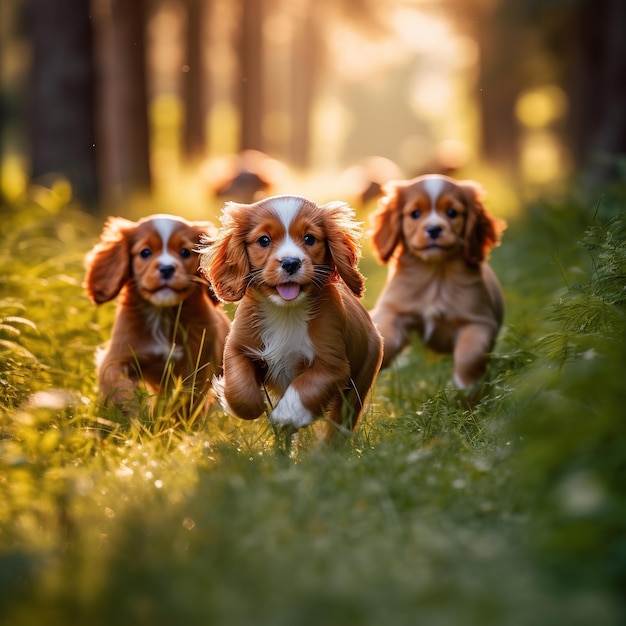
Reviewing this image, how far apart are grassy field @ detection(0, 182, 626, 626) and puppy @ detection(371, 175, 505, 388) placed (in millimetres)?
1076

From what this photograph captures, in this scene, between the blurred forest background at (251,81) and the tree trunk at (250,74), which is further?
the tree trunk at (250,74)

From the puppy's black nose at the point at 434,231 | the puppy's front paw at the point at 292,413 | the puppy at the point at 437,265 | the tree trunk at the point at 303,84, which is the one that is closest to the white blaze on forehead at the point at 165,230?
the puppy's front paw at the point at 292,413

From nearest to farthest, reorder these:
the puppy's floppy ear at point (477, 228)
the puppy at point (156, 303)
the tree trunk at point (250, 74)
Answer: the puppy at point (156, 303), the puppy's floppy ear at point (477, 228), the tree trunk at point (250, 74)

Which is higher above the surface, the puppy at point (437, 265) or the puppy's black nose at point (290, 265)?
the puppy's black nose at point (290, 265)

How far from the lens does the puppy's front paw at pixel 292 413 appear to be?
13.6ft

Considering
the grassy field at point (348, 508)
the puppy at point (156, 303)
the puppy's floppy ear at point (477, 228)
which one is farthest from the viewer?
the puppy's floppy ear at point (477, 228)

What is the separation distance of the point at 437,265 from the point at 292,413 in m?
2.45

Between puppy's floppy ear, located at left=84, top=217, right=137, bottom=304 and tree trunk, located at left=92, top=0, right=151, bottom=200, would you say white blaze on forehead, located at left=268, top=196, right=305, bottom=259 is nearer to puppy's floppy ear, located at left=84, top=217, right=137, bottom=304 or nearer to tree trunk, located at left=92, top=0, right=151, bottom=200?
puppy's floppy ear, located at left=84, top=217, right=137, bottom=304

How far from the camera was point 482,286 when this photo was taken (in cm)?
630

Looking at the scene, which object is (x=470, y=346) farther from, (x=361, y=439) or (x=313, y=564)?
(x=313, y=564)

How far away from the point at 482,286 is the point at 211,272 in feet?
7.65

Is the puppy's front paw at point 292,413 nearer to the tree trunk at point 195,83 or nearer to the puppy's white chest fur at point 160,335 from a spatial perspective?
the puppy's white chest fur at point 160,335

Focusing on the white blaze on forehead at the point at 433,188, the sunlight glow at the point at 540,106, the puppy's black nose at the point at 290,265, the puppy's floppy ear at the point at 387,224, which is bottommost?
the sunlight glow at the point at 540,106

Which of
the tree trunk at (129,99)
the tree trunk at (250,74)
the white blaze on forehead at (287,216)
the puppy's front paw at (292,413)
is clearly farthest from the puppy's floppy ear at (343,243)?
the tree trunk at (250,74)
